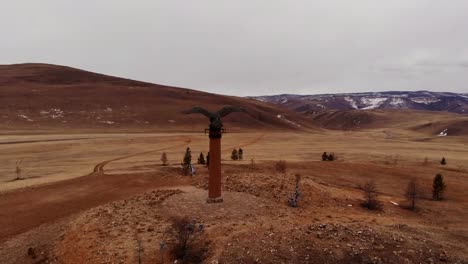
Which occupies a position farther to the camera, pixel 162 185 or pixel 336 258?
pixel 162 185

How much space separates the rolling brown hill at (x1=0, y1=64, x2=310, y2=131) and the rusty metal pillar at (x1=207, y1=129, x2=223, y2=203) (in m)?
64.3

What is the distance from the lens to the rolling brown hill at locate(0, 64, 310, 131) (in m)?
82.8

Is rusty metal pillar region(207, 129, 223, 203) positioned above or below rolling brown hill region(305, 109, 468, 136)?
below

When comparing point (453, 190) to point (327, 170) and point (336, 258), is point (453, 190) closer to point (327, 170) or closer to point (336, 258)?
point (327, 170)

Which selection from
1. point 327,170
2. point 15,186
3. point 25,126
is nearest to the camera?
point 15,186

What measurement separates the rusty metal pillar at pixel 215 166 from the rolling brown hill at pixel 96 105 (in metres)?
64.3

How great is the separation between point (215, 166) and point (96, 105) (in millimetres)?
83869

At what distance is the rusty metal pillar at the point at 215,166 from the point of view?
17.5 m

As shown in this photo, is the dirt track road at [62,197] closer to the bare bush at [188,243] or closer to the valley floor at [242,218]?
the valley floor at [242,218]

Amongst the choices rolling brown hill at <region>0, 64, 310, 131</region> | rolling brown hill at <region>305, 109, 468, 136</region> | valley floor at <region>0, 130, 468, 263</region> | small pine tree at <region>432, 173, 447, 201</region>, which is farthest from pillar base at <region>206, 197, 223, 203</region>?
rolling brown hill at <region>305, 109, 468, 136</region>

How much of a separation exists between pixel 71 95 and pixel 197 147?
59.5 meters

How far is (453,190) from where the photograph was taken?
2472cm

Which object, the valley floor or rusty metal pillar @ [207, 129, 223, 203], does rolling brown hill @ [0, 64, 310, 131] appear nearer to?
the valley floor

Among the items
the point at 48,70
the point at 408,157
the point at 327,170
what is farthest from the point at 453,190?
the point at 48,70
